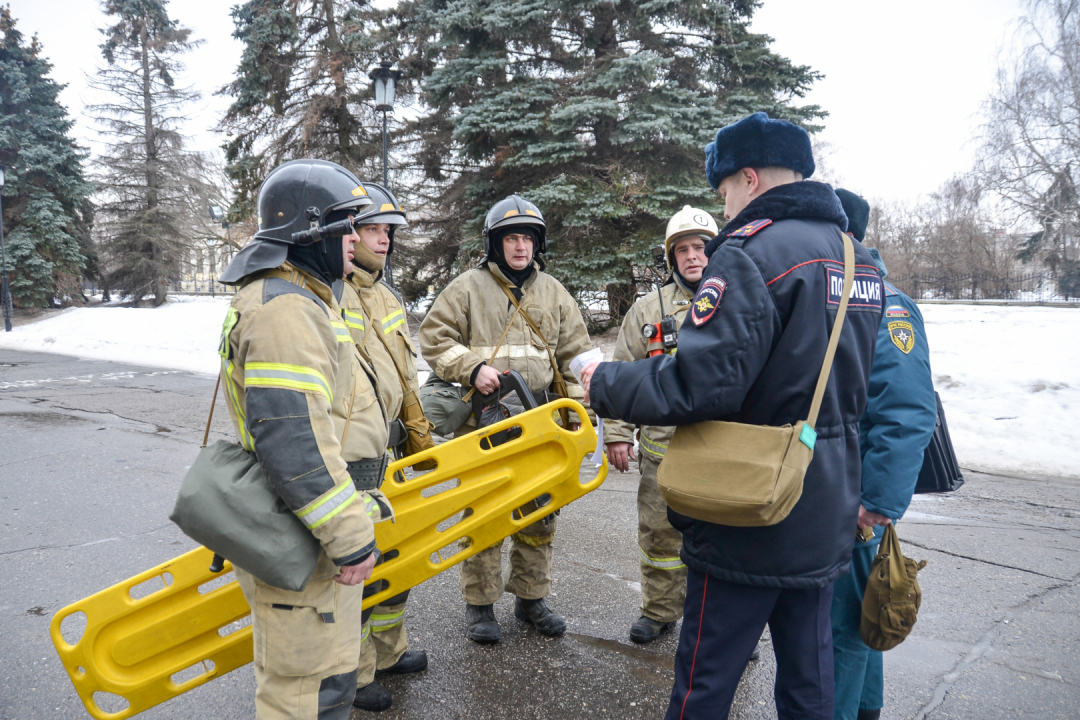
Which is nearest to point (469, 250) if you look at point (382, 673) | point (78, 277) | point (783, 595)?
point (382, 673)

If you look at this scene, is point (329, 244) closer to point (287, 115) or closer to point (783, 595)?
Result: point (783, 595)

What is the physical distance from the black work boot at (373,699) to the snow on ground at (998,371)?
6684 millimetres

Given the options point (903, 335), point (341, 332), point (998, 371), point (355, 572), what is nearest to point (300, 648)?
point (355, 572)

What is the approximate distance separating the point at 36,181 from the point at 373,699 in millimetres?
31131

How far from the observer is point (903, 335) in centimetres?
229

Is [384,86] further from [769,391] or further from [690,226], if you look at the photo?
[769,391]

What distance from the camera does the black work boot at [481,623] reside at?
3.27m

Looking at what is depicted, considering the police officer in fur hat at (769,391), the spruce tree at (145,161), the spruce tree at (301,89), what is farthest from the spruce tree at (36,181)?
the police officer in fur hat at (769,391)

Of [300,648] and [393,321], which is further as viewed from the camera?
[393,321]

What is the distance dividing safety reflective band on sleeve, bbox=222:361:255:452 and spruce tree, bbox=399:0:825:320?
32.7 feet

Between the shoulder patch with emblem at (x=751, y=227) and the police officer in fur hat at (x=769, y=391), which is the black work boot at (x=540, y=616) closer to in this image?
the police officer in fur hat at (x=769, y=391)

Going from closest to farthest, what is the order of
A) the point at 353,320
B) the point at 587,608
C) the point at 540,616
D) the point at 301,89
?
1. the point at 353,320
2. the point at 540,616
3. the point at 587,608
4. the point at 301,89

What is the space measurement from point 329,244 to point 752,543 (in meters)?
1.59

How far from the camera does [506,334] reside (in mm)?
3500
